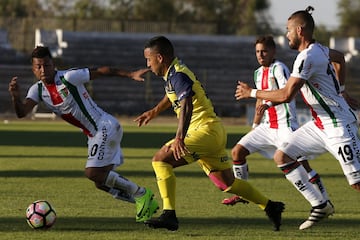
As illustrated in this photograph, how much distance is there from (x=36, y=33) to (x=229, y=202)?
121ft

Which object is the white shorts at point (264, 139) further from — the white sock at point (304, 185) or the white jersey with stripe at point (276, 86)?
the white sock at point (304, 185)


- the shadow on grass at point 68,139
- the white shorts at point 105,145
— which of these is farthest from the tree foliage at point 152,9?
the white shorts at point 105,145

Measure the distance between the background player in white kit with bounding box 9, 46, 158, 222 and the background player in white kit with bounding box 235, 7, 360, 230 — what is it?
1.94 metres

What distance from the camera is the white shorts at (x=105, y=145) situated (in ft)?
38.6

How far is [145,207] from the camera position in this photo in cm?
1141

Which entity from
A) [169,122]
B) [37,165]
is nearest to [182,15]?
[169,122]

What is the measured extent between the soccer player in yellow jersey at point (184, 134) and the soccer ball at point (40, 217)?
103 centimetres

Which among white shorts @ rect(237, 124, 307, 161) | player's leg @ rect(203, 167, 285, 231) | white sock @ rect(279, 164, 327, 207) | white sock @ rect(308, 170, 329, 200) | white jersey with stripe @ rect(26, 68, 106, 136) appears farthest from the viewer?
→ white shorts @ rect(237, 124, 307, 161)

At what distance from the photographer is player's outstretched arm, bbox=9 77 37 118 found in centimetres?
1127

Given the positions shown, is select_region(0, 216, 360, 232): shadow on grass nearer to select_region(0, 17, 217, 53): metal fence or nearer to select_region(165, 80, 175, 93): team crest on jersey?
select_region(165, 80, 175, 93): team crest on jersey

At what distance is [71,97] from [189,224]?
2.00m

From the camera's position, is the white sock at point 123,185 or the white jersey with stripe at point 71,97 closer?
the white sock at point 123,185

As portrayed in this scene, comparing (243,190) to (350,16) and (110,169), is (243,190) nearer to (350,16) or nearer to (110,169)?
(110,169)

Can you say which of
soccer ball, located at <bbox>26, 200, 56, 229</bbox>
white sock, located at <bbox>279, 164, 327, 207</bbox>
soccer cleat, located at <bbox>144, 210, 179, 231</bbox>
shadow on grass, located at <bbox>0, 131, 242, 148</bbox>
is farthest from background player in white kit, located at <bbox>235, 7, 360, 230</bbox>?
shadow on grass, located at <bbox>0, 131, 242, 148</bbox>
